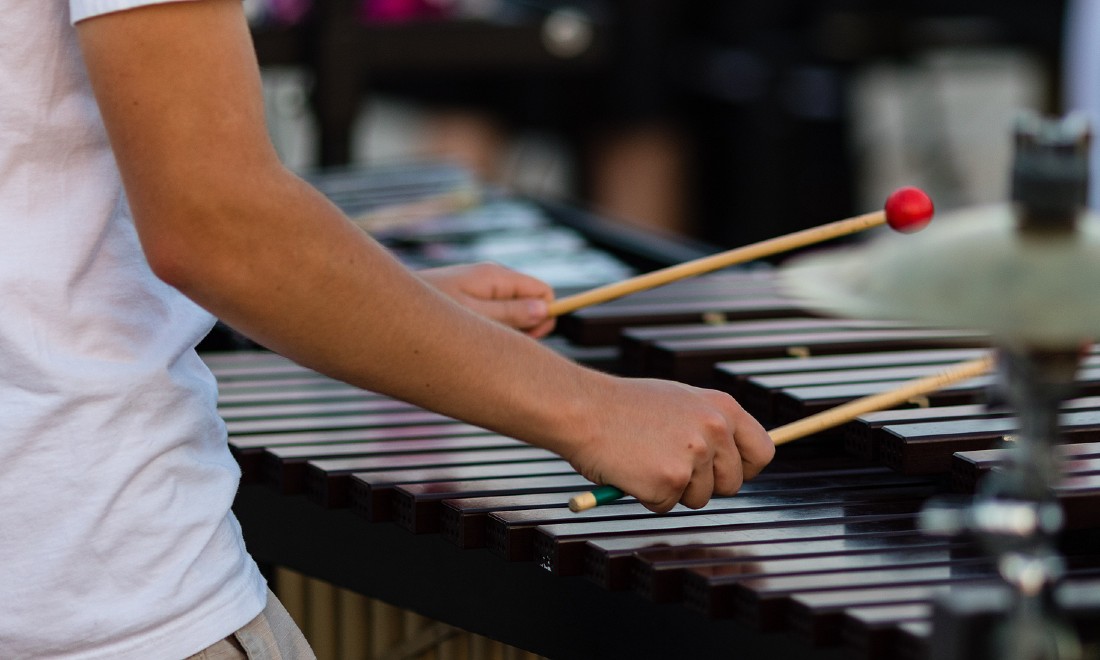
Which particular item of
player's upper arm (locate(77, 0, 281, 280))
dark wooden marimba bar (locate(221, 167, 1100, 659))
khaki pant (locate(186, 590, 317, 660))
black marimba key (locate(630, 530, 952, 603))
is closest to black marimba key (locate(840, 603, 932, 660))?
dark wooden marimba bar (locate(221, 167, 1100, 659))

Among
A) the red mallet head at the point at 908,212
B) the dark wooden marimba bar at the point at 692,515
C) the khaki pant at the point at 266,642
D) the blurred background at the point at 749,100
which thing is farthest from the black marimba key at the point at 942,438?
the blurred background at the point at 749,100

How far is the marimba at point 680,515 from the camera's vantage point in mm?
1602

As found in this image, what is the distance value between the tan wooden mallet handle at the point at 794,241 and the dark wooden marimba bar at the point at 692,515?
0.16 metres

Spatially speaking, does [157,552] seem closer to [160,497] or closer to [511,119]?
[160,497]

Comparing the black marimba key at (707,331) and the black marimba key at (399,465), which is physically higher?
the black marimba key at (707,331)

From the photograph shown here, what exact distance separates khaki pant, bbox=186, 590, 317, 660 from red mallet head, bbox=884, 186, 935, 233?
2.96ft

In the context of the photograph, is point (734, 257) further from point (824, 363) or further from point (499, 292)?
point (499, 292)

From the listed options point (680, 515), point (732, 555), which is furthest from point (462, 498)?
point (732, 555)

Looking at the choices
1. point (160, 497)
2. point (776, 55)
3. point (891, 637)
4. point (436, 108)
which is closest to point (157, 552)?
point (160, 497)

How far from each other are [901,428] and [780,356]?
1.69ft

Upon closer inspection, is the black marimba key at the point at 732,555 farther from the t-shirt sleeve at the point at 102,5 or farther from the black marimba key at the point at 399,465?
the t-shirt sleeve at the point at 102,5

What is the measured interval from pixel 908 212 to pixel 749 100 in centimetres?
526

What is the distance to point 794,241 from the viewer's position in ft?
7.47

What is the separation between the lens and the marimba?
1.60 meters
